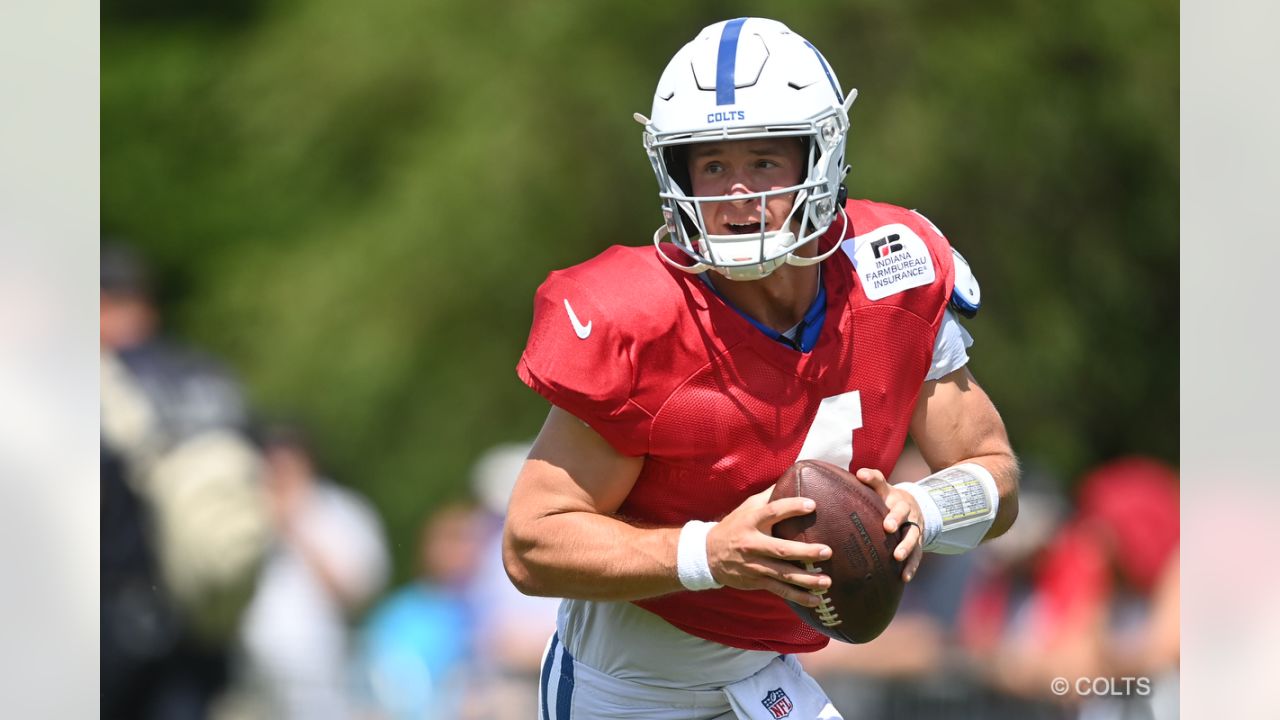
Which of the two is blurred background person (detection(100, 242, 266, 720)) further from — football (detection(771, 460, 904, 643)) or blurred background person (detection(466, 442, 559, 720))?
football (detection(771, 460, 904, 643))

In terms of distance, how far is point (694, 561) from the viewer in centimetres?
229

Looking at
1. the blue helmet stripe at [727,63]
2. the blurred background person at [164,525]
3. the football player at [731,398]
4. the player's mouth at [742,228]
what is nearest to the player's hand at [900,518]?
the football player at [731,398]

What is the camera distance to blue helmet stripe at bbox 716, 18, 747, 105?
2.43m

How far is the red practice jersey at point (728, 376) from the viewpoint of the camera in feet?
7.81

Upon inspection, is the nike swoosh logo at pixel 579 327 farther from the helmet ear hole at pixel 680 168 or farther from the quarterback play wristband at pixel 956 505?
the quarterback play wristband at pixel 956 505

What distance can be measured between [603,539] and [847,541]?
391 millimetres

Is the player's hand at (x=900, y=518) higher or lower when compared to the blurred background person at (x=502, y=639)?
higher

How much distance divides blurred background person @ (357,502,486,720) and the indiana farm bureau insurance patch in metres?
2.68

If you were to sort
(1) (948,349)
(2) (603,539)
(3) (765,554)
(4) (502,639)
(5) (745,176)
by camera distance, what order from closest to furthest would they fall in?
(3) (765,554), (2) (603,539), (5) (745,176), (1) (948,349), (4) (502,639)

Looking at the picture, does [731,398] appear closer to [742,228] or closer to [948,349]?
[742,228]

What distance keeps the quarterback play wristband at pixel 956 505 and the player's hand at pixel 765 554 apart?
309mm

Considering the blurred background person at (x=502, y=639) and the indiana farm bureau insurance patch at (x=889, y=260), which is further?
the blurred background person at (x=502, y=639)

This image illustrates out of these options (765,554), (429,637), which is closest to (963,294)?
(765,554)

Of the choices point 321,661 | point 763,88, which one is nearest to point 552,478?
point 763,88
